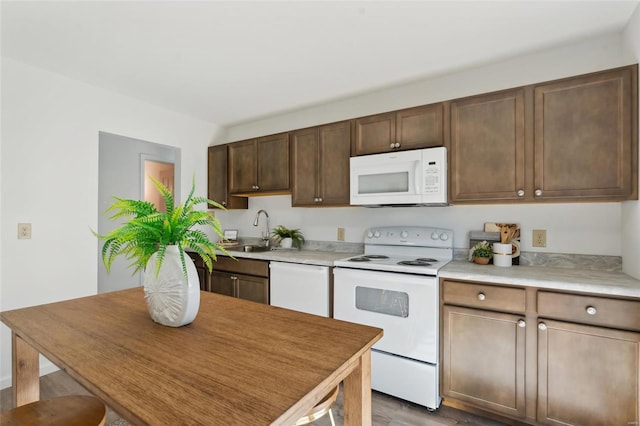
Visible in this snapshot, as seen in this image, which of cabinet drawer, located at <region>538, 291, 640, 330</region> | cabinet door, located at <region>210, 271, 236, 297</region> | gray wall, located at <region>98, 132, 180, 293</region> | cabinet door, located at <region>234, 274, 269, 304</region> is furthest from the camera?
gray wall, located at <region>98, 132, 180, 293</region>

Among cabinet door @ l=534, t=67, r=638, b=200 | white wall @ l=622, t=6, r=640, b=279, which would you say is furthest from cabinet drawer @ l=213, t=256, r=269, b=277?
white wall @ l=622, t=6, r=640, b=279

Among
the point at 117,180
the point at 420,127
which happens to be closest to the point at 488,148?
the point at 420,127

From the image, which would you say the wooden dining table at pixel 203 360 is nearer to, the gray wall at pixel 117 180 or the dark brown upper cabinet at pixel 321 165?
the dark brown upper cabinet at pixel 321 165

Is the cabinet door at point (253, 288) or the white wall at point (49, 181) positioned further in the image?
the cabinet door at point (253, 288)

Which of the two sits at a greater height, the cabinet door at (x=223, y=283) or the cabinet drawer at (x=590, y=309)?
the cabinet drawer at (x=590, y=309)

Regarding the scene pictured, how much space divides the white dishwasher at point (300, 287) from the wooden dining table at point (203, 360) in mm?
1116

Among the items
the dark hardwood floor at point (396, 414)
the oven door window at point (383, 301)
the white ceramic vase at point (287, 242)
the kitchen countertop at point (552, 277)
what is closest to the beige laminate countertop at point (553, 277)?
the kitchen countertop at point (552, 277)

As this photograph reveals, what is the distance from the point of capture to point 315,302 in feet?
8.10

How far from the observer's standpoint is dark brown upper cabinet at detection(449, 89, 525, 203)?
6.63ft

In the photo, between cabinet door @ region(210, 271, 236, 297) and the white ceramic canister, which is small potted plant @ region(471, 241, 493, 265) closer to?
the white ceramic canister

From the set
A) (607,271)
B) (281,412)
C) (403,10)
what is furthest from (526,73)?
(281,412)

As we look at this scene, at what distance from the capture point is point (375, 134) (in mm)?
2549

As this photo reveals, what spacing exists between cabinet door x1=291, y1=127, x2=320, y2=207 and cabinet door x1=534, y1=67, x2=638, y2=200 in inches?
66.0

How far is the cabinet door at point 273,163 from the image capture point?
308 centimetres
